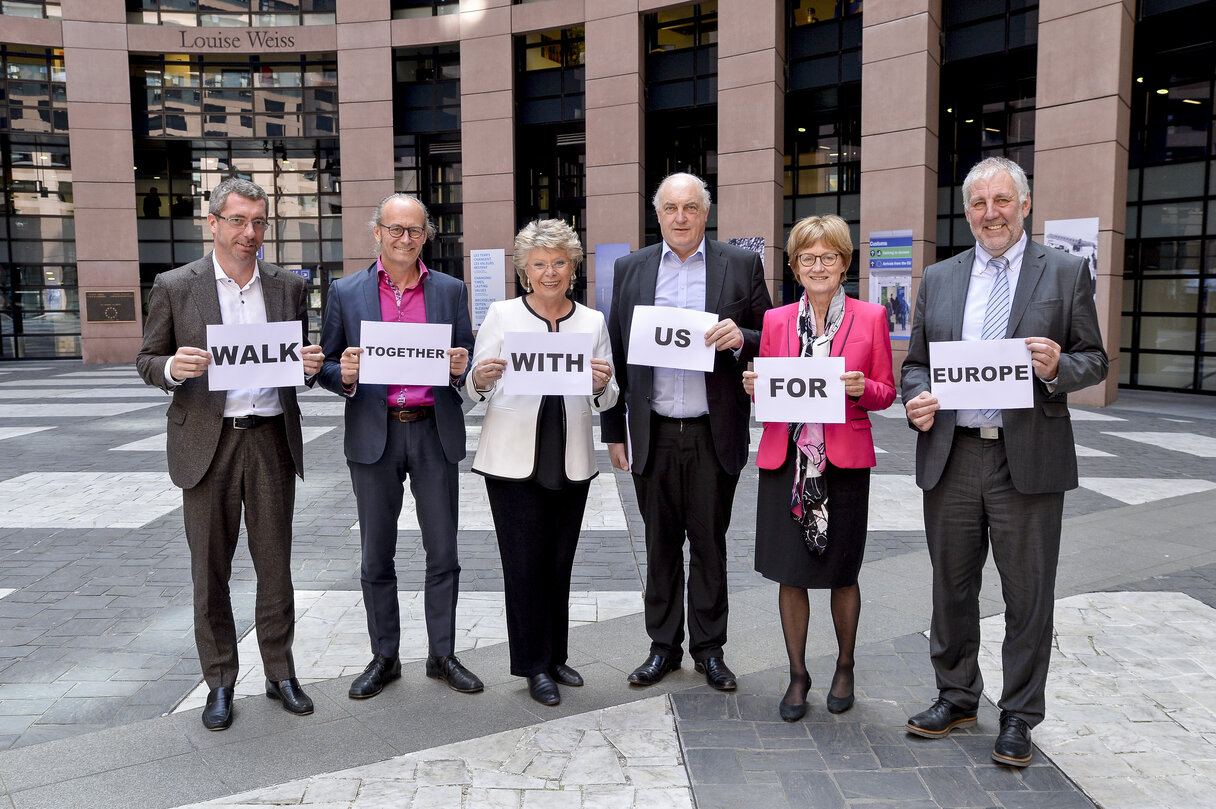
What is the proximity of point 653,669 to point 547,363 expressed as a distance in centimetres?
165

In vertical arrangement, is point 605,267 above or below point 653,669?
above

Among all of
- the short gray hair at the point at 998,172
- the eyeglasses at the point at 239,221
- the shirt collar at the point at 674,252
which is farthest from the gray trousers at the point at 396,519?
the short gray hair at the point at 998,172

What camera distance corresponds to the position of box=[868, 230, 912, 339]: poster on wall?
18.8 meters

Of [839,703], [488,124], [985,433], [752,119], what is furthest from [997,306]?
[488,124]

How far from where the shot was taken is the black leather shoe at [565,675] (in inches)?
Result: 178

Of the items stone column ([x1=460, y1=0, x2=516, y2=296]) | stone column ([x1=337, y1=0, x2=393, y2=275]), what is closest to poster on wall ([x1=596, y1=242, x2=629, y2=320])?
stone column ([x1=460, y1=0, x2=516, y2=296])

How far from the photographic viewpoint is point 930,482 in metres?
3.96

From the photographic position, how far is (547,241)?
4.22 metres

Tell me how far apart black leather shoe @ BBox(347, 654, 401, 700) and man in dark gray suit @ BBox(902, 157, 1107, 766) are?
2.50 m

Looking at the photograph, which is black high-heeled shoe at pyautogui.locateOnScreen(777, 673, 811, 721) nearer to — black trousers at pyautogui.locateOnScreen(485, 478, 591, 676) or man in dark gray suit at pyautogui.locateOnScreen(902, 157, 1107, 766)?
man in dark gray suit at pyautogui.locateOnScreen(902, 157, 1107, 766)

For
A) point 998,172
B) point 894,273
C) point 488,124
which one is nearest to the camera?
point 998,172

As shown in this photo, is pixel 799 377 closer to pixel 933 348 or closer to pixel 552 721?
pixel 933 348

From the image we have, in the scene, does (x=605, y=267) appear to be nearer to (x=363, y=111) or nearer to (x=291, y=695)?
(x=363, y=111)

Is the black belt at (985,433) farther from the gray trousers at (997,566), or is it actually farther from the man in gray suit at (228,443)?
the man in gray suit at (228,443)
